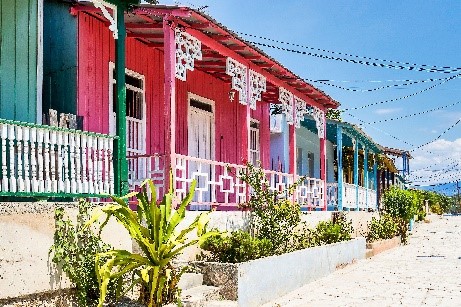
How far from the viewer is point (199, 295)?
7.91 m

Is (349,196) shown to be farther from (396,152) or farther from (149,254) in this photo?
(396,152)

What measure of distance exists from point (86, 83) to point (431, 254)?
12158mm

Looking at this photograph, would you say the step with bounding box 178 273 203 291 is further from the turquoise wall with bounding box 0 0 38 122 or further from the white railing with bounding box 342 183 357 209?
the white railing with bounding box 342 183 357 209

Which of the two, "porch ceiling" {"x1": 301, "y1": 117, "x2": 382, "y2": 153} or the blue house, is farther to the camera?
"porch ceiling" {"x1": 301, "y1": 117, "x2": 382, "y2": 153}

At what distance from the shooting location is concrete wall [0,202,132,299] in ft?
20.3

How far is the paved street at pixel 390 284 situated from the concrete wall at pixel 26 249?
3872 millimetres

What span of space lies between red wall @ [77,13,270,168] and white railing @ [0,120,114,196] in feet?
6.92

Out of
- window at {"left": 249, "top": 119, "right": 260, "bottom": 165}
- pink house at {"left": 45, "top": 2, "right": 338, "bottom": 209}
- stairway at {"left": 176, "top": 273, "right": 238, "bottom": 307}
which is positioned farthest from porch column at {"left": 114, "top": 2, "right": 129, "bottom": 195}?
window at {"left": 249, "top": 119, "right": 260, "bottom": 165}

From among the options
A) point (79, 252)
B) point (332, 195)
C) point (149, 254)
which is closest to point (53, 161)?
point (79, 252)

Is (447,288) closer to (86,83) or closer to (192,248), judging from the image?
(192,248)

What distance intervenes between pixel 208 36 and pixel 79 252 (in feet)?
18.1

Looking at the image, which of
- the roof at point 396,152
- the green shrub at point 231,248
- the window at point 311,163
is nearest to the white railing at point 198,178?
the green shrub at point 231,248

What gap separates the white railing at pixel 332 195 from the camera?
19.7m

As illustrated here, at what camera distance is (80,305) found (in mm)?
6820
